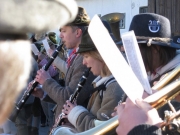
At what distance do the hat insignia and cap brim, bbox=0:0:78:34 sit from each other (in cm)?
155

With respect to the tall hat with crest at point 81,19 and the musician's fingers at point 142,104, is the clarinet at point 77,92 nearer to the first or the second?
the tall hat with crest at point 81,19

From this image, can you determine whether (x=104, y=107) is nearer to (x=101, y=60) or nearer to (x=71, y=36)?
(x=101, y=60)

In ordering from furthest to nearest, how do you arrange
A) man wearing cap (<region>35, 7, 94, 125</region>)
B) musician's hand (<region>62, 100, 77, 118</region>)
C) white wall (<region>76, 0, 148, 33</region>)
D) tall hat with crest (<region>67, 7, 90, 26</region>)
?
white wall (<region>76, 0, 148, 33</region>) < tall hat with crest (<region>67, 7, 90, 26</region>) < man wearing cap (<region>35, 7, 94, 125</region>) < musician's hand (<region>62, 100, 77, 118</region>)

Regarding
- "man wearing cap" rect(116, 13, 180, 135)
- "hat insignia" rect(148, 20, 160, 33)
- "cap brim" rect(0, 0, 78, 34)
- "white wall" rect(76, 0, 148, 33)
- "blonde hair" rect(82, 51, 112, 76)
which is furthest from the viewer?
"white wall" rect(76, 0, 148, 33)

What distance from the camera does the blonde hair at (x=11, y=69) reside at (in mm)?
687

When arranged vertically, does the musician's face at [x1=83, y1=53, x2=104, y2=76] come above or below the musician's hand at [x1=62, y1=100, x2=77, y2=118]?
above

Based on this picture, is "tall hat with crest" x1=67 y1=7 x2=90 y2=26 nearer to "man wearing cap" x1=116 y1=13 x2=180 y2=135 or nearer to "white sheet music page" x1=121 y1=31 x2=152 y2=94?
"man wearing cap" x1=116 y1=13 x2=180 y2=135

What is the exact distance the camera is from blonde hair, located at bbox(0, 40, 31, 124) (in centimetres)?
69

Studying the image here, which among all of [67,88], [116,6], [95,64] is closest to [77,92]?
[67,88]

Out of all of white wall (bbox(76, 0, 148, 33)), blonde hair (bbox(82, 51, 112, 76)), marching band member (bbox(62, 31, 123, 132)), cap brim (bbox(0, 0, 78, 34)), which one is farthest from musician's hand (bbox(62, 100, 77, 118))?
white wall (bbox(76, 0, 148, 33))

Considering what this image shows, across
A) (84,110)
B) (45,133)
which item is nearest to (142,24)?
(84,110)

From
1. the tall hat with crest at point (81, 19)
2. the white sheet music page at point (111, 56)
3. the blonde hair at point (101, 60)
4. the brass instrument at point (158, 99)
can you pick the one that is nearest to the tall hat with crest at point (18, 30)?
the white sheet music page at point (111, 56)

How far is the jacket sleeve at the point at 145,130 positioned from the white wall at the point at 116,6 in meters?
10.2

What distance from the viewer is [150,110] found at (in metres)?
1.50
